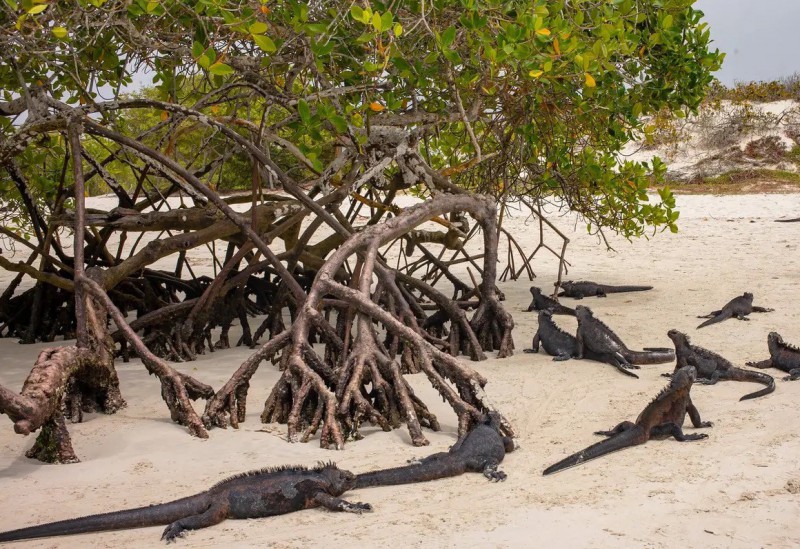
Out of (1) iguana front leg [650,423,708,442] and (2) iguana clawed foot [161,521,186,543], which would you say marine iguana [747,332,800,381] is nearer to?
(1) iguana front leg [650,423,708,442]

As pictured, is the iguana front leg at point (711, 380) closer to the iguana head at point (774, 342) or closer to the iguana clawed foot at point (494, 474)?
the iguana head at point (774, 342)

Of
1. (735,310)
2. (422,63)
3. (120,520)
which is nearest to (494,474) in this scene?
(120,520)

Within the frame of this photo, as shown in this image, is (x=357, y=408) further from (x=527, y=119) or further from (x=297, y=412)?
(x=527, y=119)

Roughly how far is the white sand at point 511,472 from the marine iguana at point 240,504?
0.12 ft

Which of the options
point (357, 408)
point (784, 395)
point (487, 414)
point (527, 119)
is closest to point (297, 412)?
point (357, 408)

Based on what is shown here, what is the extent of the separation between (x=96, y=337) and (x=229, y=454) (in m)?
1.21

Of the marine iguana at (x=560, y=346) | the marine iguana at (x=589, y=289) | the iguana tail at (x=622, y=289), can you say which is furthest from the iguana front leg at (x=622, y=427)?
the iguana tail at (x=622, y=289)

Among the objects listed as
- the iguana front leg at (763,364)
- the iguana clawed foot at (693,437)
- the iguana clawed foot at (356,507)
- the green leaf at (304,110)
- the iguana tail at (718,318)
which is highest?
the green leaf at (304,110)

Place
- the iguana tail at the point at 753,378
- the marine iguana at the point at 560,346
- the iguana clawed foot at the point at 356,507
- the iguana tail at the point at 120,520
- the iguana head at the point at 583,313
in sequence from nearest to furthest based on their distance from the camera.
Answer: the iguana tail at the point at 120,520, the iguana clawed foot at the point at 356,507, the iguana tail at the point at 753,378, the marine iguana at the point at 560,346, the iguana head at the point at 583,313

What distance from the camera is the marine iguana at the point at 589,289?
8789 mm

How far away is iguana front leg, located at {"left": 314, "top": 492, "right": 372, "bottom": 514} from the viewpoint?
316 cm

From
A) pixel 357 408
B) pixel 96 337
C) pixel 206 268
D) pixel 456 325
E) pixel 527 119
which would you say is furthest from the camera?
pixel 206 268

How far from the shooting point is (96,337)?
4.67 meters

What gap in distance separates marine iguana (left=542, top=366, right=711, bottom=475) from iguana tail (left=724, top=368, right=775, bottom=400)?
603 mm
